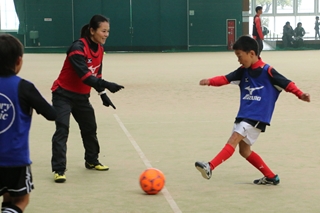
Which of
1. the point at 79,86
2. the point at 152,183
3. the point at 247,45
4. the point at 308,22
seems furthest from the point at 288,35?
the point at 152,183

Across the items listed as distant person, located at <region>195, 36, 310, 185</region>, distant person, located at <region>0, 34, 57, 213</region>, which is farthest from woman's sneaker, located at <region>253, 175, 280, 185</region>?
distant person, located at <region>0, 34, 57, 213</region>

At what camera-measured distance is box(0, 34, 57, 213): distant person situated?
3.69 meters

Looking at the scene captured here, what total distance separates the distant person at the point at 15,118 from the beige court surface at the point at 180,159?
1.37 meters

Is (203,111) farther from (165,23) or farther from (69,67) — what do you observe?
(165,23)

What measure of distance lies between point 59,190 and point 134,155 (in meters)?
1.78

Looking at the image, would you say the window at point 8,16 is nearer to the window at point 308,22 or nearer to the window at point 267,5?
the window at point 267,5

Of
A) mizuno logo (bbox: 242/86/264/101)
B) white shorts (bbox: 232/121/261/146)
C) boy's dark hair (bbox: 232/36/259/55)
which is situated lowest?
white shorts (bbox: 232/121/261/146)

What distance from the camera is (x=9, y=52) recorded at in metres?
3.65

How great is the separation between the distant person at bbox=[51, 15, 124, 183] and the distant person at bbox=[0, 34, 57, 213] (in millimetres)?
2365

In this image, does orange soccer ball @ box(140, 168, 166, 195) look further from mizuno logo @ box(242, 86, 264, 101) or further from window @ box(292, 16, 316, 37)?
window @ box(292, 16, 316, 37)

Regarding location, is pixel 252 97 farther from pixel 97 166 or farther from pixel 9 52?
pixel 9 52

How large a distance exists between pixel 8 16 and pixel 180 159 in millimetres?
33938

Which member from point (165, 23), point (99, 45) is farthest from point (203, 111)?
point (165, 23)

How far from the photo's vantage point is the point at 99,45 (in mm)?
6617
